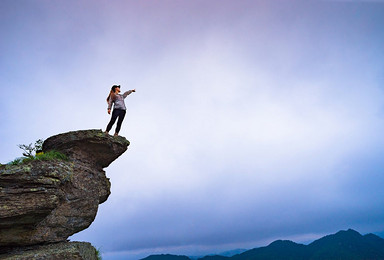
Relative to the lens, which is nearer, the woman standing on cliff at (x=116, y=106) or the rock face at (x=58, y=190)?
the rock face at (x=58, y=190)

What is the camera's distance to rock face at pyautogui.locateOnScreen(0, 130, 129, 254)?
50.2 ft

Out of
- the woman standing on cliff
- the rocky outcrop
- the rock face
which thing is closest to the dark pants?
the woman standing on cliff

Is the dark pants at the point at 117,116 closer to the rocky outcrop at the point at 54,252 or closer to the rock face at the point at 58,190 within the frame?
the rock face at the point at 58,190

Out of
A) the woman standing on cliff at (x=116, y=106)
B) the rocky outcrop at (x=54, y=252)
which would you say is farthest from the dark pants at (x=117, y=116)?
the rocky outcrop at (x=54, y=252)

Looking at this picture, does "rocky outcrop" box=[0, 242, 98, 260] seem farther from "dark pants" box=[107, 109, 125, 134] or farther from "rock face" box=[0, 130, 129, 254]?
"dark pants" box=[107, 109, 125, 134]

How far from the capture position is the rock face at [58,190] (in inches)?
603

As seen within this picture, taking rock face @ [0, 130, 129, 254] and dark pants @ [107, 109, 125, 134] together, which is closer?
rock face @ [0, 130, 129, 254]

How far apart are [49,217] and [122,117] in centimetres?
924

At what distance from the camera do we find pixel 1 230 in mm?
15438

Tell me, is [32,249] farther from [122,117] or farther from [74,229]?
[122,117]

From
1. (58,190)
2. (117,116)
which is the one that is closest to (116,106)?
(117,116)

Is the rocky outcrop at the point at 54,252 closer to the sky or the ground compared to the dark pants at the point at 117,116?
closer to the ground

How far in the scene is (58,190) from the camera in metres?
16.9

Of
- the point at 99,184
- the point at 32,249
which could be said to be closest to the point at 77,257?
the point at 32,249
